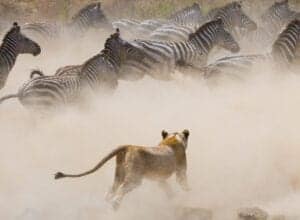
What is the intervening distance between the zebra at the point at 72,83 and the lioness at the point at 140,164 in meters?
3.87

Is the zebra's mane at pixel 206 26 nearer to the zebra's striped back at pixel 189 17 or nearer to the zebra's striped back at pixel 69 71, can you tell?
the zebra's striped back at pixel 69 71

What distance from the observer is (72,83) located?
1291cm

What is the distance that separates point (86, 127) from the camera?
41.7ft

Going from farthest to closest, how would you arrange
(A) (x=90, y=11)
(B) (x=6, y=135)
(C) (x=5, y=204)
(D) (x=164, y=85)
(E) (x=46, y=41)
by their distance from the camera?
1. (A) (x=90, y=11)
2. (E) (x=46, y=41)
3. (D) (x=164, y=85)
4. (B) (x=6, y=135)
5. (C) (x=5, y=204)

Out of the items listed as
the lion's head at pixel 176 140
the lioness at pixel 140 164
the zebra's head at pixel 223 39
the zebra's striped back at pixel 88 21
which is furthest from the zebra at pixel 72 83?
the zebra's striped back at pixel 88 21

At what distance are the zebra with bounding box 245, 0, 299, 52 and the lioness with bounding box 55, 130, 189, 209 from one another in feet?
37.6

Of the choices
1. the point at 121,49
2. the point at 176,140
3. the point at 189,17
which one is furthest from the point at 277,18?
the point at 176,140

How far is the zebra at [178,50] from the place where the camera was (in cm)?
1495

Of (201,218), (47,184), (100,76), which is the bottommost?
(201,218)

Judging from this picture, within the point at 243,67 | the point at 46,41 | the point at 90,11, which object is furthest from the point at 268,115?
the point at 90,11

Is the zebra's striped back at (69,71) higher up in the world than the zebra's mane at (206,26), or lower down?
lower down

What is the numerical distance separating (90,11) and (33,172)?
505 inches

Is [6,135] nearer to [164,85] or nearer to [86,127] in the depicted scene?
[86,127]

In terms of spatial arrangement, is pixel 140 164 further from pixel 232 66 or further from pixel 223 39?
pixel 223 39
